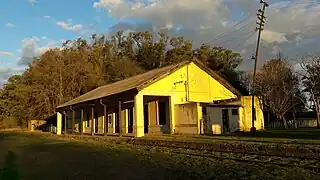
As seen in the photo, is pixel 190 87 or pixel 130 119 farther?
pixel 130 119

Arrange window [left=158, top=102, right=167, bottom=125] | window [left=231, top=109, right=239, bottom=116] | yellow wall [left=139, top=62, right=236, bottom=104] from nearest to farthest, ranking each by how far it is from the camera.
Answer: yellow wall [left=139, top=62, right=236, bottom=104], window [left=231, top=109, right=239, bottom=116], window [left=158, top=102, right=167, bottom=125]

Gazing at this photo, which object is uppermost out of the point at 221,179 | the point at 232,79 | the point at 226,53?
the point at 226,53

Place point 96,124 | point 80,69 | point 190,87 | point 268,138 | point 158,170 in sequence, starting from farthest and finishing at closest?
point 80,69 < point 96,124 < point 190,87 < point 268,138 < point 158,170

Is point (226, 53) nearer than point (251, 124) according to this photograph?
No

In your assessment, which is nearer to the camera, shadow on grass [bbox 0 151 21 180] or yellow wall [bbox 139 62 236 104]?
shadow on grass [bbox 0 151 21 180]

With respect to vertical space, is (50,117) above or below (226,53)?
below

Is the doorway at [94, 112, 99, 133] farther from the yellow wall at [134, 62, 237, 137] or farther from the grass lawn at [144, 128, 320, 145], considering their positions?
the grass lawn at [144, 128, 320, 145]

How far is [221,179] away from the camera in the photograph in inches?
348

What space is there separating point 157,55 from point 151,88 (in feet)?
120

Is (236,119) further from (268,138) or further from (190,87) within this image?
(268,138)

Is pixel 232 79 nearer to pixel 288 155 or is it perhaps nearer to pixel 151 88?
pixel 151 88

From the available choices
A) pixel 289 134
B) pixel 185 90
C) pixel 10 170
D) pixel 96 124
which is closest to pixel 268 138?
pixel 289 134

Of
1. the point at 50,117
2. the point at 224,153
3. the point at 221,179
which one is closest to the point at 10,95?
the point at 50,117

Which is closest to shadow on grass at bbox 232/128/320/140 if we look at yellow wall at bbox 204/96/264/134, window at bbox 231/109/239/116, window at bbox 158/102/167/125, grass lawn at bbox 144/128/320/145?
grass lawn at bbox 144/128/320/145
